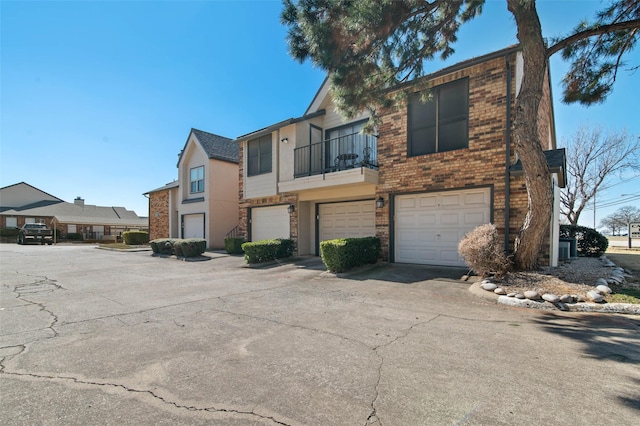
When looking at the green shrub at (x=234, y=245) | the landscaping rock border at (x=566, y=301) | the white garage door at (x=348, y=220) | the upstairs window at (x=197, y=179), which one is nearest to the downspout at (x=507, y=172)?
the landscaping rock border at (x=566, y=301)

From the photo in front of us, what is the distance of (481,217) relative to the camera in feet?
30.7

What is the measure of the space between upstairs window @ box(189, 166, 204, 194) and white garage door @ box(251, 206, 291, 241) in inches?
244

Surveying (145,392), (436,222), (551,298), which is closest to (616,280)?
(551,298)

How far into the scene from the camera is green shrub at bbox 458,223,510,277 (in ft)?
24.0

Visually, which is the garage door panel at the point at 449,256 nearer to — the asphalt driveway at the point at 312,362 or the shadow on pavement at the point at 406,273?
the shadow on pavement at the point at 406,273

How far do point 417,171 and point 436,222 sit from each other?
179 centimetres

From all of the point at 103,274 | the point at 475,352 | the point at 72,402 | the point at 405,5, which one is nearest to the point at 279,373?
the point at 72,402

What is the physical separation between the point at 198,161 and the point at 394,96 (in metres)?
15.5

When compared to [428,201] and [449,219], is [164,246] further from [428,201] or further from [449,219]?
[449,219]

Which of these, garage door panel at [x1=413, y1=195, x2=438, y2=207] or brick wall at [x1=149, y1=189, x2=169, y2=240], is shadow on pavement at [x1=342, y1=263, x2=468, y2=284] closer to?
garage door panel at [x1=413, y1=195, x2=438, y2=207]

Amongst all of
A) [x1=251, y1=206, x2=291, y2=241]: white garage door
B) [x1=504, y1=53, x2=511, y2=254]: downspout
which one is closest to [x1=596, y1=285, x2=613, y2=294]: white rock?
[x1=504, y1=53, x2=511, y2=254]: downspout

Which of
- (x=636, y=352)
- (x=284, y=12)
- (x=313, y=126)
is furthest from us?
(x=313, y=126)

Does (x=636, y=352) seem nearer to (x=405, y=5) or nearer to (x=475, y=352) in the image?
(x=475, y=352)

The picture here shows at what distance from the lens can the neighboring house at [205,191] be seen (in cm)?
1970
